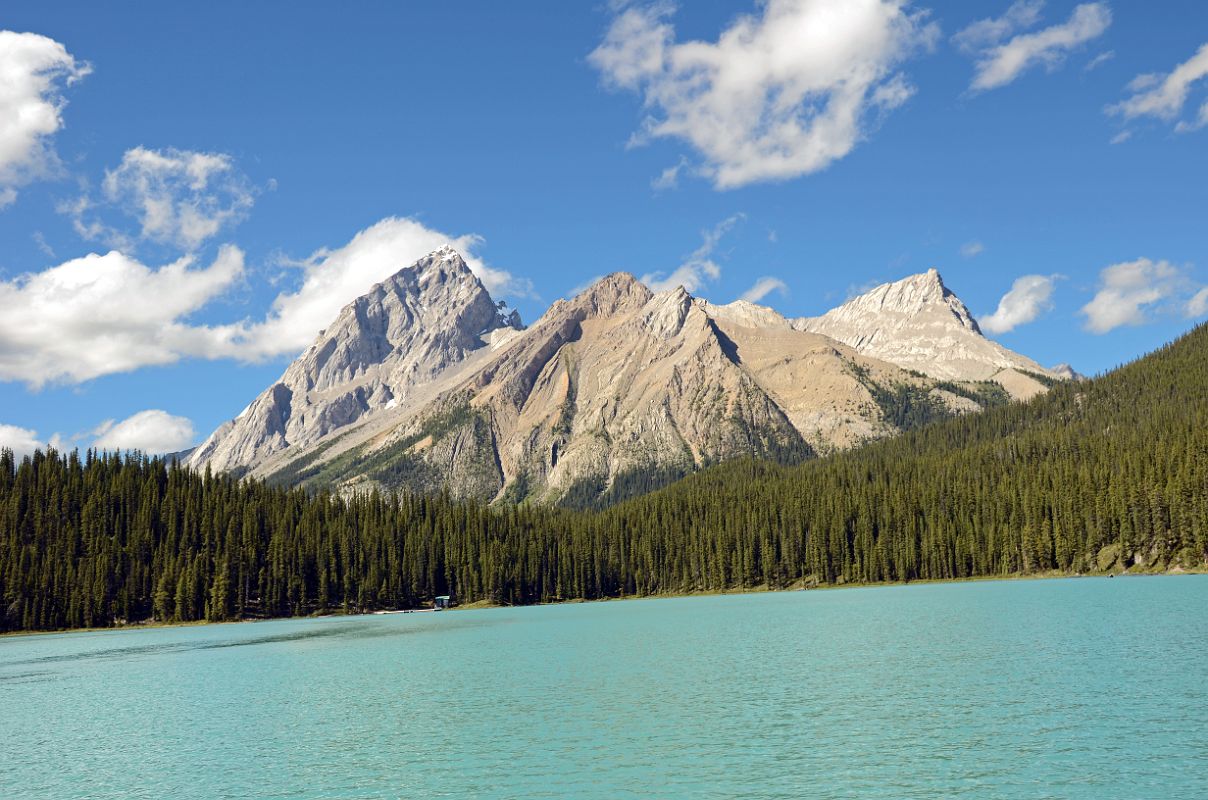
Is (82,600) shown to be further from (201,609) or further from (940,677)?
(940,677)

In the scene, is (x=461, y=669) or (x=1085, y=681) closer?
(x=1085, y=681)

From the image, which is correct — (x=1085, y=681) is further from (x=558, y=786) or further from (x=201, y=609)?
(x=201, y=609)

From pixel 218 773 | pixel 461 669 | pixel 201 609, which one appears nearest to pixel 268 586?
pixel 201 609

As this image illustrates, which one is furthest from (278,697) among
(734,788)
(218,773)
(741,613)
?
(741,613)

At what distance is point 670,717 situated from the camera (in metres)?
49.1

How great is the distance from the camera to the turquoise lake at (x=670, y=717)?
35906 mm

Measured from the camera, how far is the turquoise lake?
3591 cm

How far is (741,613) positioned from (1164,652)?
253 ft

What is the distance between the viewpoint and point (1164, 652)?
60.8 metres

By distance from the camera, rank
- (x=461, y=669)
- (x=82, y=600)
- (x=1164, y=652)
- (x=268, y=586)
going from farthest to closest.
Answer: (x=268, y=586)
(x=82, y=600)
(x=461, y=669)
(x=1164, y=652)

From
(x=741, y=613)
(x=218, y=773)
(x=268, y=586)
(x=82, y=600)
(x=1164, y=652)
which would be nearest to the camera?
(x=218, y=773)

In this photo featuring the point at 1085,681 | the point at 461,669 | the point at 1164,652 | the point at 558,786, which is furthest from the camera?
the point at 461,669

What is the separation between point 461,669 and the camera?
78.6 m

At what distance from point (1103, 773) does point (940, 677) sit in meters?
23.8
